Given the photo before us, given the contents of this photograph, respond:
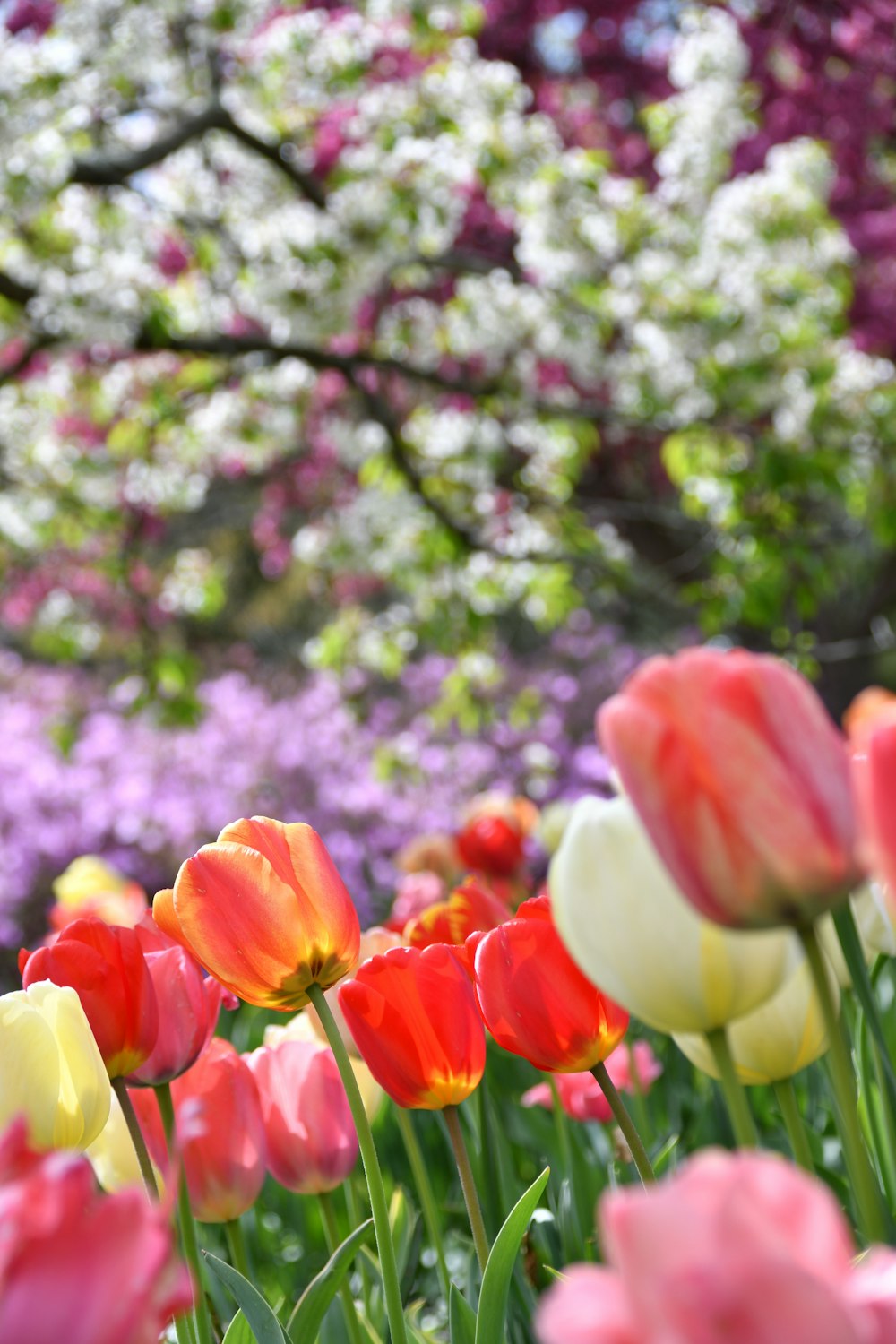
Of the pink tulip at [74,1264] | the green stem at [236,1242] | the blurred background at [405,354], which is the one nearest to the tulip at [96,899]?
the green stem at [236,1242]

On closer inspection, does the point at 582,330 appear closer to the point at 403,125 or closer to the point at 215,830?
the point at 403,125

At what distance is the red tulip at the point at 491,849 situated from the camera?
1881 millimetres

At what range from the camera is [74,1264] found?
301 mm

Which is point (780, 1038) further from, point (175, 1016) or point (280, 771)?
point (280, 771)

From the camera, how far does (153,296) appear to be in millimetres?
3264

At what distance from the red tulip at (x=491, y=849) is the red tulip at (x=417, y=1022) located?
1.18 meters

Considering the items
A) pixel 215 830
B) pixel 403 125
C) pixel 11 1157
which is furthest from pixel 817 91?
pixel 11 1157

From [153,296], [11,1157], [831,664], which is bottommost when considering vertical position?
[831,664]

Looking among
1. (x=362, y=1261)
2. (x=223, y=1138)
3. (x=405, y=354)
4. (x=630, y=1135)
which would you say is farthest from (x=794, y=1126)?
(x=405, y=354)

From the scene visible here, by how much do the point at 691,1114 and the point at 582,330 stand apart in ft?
9.11

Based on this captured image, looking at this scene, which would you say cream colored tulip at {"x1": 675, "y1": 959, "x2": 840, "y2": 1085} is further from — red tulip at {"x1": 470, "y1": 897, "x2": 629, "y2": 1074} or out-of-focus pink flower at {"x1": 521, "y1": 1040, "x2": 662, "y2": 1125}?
out-of-focus pink flower at {"x1": 521, "y1": 1040, "x2": 662, "y2": 1125}

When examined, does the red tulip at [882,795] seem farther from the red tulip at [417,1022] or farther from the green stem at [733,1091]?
the red tulip at [417,1022]

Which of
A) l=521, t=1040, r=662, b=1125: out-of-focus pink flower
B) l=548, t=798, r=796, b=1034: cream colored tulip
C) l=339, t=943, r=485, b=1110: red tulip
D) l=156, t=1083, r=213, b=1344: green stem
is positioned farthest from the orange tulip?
l=521, t=1040, r=662, b=1125: out-of-focus pink flower

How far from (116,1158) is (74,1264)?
2.09 feet
